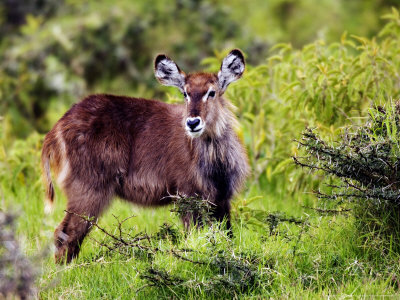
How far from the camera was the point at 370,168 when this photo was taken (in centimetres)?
413

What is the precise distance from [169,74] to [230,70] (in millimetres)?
527

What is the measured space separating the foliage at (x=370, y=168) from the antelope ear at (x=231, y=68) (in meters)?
1.11

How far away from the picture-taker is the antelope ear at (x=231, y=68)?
202 inches

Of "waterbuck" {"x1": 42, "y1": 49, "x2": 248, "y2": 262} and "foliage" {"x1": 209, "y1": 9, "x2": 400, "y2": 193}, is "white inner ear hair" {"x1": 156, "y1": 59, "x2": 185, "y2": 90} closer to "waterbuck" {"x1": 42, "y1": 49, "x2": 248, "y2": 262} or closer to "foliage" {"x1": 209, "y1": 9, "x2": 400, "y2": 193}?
"waterbuck" {"x1": 42, "y1": 49, "x2": 248, "y2": 262}

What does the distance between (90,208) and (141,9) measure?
668 centimetres

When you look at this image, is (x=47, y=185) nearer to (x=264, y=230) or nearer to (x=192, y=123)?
(x=192, y=123)

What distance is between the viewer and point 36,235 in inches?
213

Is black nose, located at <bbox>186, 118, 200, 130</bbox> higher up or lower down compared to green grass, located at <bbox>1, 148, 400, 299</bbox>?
higher up

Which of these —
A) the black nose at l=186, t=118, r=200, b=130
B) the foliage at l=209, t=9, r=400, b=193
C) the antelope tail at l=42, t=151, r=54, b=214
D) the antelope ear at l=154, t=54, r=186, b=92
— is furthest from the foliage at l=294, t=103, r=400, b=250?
the antelope tail at l=42, t=151, r=54, b=214

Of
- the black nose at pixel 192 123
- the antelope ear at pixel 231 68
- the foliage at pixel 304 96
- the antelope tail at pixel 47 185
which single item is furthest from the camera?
the foliage at pixel 304 96

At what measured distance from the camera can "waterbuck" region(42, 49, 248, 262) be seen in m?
4.98

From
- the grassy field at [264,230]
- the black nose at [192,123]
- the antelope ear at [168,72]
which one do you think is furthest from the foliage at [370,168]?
the antelope ear at [168,72]

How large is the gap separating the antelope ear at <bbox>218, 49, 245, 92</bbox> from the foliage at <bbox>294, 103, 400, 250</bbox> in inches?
43.9

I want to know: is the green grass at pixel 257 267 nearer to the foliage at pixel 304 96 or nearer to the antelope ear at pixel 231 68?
the foliage at pixel 304 96
